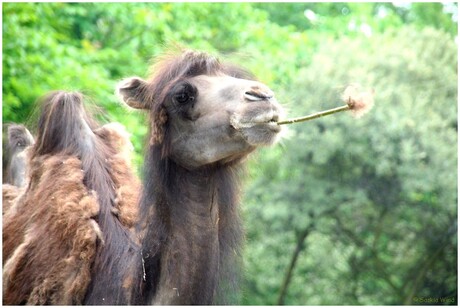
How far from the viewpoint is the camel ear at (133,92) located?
5043 millimetres

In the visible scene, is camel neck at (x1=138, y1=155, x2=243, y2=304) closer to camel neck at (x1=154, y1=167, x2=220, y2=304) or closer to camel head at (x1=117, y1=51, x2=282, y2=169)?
camel neck at (x1=154, y1=167, x2=220, y2=304)

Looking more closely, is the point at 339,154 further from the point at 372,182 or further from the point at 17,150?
the point at 17,150

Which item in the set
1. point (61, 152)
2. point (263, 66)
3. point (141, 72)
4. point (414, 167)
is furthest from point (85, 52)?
point (61, 152)

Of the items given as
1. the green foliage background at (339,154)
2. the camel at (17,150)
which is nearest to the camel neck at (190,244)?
the camel at (17,150)

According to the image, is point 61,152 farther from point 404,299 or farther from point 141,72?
point 404,299

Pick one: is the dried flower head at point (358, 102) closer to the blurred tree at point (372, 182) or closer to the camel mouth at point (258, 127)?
the camel mouth at point (258, 127)

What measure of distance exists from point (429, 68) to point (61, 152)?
11099 millimetres

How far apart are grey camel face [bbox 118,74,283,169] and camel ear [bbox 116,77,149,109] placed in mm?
249

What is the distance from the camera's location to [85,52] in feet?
44.8

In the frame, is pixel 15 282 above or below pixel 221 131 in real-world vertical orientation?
below

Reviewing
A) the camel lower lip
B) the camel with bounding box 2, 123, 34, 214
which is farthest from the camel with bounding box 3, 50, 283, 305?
the camel with bounding box 2, 123, 34, 214

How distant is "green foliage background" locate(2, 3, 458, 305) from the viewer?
1455 centimetres

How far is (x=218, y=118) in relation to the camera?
469 cm

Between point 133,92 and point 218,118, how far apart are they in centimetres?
65
